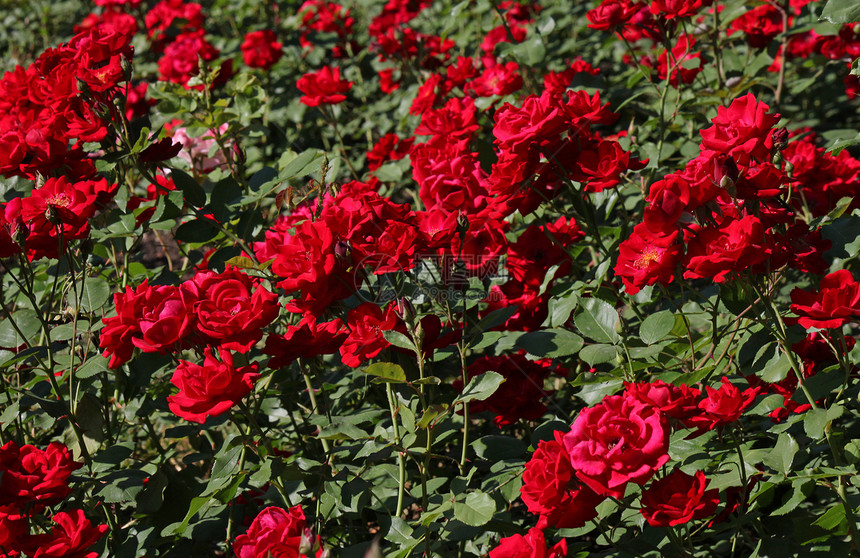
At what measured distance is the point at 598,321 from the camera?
58.7 inches

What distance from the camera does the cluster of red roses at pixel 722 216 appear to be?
3.91ft

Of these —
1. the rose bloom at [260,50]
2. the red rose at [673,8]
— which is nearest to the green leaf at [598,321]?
the red rose at [673,8]

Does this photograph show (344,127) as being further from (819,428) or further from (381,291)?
(819,428)

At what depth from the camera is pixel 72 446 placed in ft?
6.26

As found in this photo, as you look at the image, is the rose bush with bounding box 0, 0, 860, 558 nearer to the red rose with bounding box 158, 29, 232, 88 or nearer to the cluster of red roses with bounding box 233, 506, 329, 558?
the cluster of red roses with bounding box 233, 506, 329, 558

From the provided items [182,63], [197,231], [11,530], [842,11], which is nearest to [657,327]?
[842,11]

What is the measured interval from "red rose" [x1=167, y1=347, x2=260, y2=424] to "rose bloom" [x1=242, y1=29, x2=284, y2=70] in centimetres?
288

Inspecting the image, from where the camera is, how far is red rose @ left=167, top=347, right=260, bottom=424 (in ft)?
3.93

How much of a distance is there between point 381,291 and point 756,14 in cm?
205

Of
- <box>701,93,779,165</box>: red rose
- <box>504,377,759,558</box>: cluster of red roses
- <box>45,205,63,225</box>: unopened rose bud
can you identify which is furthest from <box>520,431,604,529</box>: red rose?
<box>45,205,63,225</box>: unopened rose bud

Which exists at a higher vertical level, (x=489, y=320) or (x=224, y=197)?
(x=224, y=197)

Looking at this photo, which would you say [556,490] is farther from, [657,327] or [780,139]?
[780,139]

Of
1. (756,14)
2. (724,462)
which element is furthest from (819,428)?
(756,14)

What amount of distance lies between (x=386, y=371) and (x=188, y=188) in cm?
80
